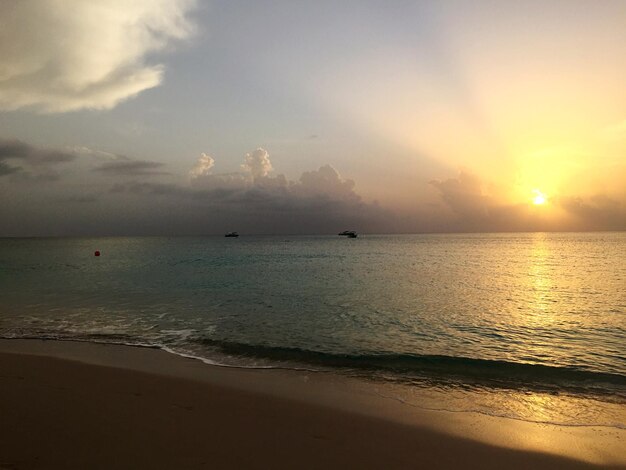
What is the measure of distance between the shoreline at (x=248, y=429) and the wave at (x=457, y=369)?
7.62 feet

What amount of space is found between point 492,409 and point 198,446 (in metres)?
7.29

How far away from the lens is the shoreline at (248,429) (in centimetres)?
671

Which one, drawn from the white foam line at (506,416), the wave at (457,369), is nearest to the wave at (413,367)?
the wave at (457,369)

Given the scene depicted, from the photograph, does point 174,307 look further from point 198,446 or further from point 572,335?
point 572,335

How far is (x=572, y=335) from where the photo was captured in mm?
18062

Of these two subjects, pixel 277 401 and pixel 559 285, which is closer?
pixel 277 401

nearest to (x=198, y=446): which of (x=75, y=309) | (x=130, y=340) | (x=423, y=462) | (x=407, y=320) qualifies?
(x=423, y=462)

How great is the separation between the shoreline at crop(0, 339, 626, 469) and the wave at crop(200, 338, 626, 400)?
7.62 feet

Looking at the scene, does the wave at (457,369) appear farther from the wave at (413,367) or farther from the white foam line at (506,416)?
the white foam line at (506,416)

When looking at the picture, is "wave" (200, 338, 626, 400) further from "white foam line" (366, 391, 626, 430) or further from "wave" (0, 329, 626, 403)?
"white foam line" (366, 391, 626, 430)

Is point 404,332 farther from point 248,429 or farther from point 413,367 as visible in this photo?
point 248,429

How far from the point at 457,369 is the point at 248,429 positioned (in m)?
8.26

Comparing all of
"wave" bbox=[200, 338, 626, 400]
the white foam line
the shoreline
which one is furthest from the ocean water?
the shoreline

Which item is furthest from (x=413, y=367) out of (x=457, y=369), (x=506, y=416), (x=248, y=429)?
(x=248, y=429)
